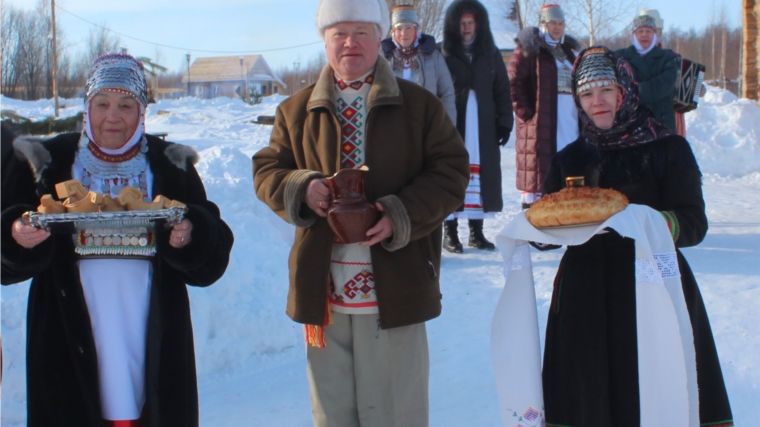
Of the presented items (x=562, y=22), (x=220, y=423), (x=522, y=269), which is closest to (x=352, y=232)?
(x=522, y=269)

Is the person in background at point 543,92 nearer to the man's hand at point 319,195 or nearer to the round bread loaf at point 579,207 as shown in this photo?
the round bread loaf at point 579,207

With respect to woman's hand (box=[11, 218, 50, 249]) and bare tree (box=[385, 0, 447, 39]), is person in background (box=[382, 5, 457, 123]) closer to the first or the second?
woman's hand (box=[11, 218, 50, 249])

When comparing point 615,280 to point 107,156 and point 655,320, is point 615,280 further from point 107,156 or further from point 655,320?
point 107,156

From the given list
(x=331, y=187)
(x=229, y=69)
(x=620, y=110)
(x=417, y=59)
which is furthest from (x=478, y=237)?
(x=229, y=69)

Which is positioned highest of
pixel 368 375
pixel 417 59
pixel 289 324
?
pixel 417 59

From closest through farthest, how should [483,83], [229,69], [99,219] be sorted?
[99,219] < [483,83] < [229,69]

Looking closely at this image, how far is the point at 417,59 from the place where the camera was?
5.37 meters

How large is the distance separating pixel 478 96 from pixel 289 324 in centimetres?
269

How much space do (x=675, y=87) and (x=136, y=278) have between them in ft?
19.5

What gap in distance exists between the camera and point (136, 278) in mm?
2262

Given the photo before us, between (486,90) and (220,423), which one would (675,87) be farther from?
(220,423)

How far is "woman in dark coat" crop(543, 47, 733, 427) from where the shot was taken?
2.31 m

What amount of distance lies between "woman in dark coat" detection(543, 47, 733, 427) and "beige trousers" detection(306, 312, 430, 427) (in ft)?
1.67

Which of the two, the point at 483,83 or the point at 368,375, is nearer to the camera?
the point at 368,375
